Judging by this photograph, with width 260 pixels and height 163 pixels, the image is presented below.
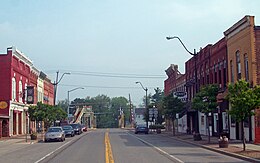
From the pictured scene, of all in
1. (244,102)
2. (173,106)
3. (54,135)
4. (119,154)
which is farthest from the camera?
(173,106)

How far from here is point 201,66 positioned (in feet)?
176

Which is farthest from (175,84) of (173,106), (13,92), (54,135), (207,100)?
(207,100)

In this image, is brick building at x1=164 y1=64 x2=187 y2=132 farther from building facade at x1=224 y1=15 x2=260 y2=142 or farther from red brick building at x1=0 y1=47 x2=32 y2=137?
building facade at x1=224 y1=15 x2=260 y2=142

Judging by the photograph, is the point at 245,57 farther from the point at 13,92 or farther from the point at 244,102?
the point at 13,92

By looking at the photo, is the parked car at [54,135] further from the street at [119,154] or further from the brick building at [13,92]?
the street at [119,154]

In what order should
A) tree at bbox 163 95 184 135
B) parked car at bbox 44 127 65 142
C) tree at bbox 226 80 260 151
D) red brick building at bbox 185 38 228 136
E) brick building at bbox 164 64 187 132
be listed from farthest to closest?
brick building at bbox 164 64 187 132, tree at bbox 163 95 184 135, parked car at bbox 44 127 65 142, red brick building at bbox 185 38 228 136, tree at bbox 226 80 260 151

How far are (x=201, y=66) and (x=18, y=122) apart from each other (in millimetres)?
28387

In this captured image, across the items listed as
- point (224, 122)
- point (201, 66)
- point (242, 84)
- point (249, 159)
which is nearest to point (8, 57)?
point (201, 66)

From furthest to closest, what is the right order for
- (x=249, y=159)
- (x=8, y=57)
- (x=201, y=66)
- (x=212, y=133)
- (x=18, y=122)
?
1. (x=18, y=122)
2. (x=8, y=57)
3. (x=201, y=66)
4. (x=212, y=133)
5. (x=249, y=159)

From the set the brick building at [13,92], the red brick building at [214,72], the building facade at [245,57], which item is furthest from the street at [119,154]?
the brick building at [13,92]

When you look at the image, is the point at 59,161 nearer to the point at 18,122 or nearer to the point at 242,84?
the point at 242,84

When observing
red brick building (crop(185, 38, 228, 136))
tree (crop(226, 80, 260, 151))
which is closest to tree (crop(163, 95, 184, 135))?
Answer: red brick building (crop(185, 38, 228, 136))

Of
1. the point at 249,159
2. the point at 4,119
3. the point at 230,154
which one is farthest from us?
the point at 4,119

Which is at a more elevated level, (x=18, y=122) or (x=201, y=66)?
(x=201, y=66)
